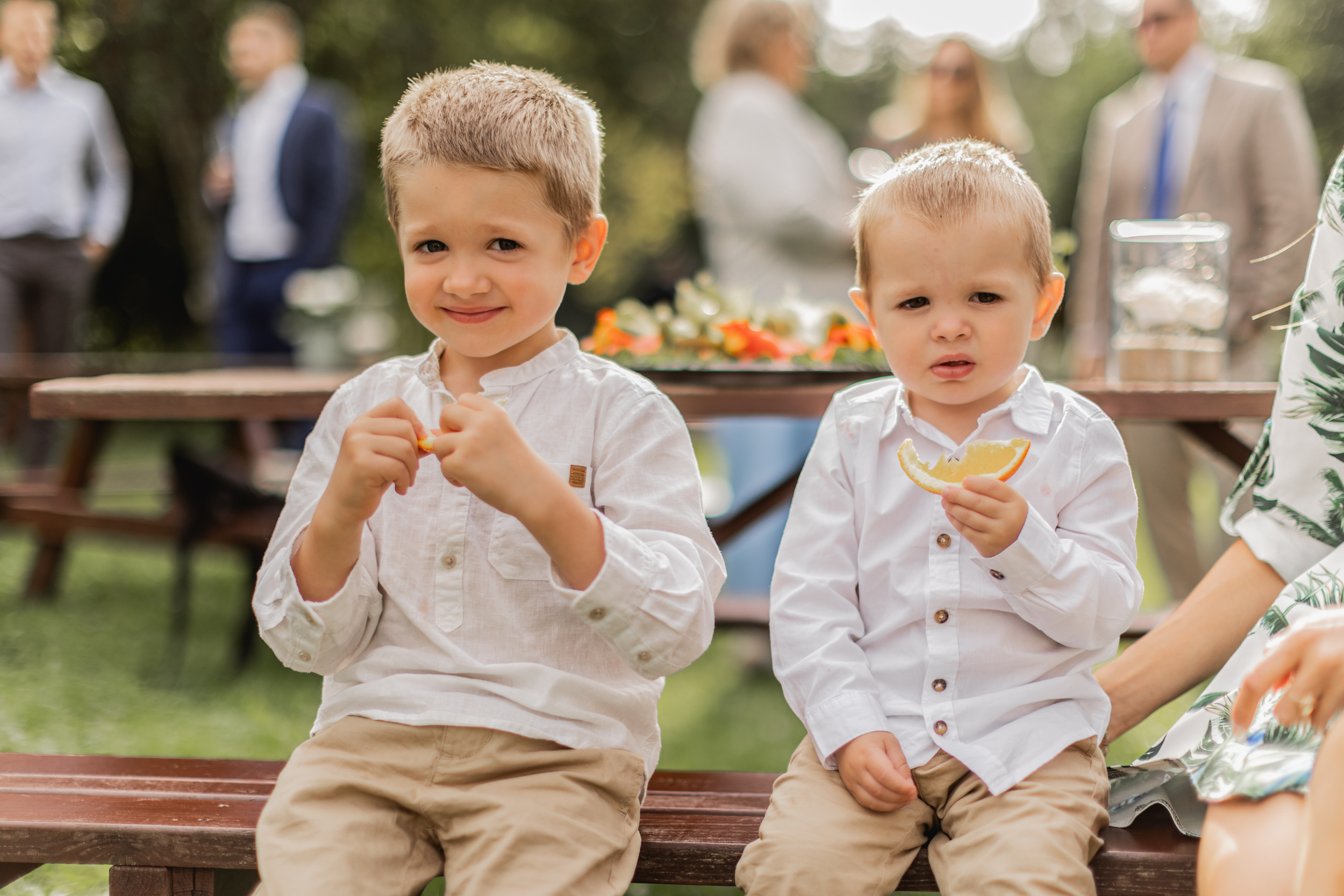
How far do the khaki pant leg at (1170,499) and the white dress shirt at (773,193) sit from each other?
1.36 m

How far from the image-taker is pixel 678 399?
8.64ft

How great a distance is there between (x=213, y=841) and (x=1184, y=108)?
13.6 ft

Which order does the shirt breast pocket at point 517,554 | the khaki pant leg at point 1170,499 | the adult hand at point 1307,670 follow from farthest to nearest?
the khaki pant leg at point 1170,499
the shirt breast pocket at point 517,554
the adult hand at point 1307,670

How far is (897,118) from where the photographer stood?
586cm

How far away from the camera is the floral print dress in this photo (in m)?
1.58

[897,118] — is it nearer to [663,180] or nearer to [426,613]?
[426,613]

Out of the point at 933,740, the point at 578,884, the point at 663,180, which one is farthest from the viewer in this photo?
the point at 663,180

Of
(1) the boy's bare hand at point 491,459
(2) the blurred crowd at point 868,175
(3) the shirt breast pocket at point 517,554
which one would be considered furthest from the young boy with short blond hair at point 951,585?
(2) the blurred crowd at point 868,175

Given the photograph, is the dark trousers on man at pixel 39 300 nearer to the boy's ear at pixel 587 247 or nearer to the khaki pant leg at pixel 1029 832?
the boy's ear at pixel 587 247

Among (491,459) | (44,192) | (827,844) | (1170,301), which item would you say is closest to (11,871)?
(491,459)

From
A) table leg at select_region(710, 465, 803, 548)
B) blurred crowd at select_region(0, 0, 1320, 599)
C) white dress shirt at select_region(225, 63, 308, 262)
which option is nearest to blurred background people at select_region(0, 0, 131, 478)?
blurred crowd at select_region(0, 0, 1320, 599)

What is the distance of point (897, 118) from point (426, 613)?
4.81 m

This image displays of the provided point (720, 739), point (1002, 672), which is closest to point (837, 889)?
point (1002, 672)

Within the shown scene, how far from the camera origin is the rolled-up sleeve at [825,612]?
1.60 meters
